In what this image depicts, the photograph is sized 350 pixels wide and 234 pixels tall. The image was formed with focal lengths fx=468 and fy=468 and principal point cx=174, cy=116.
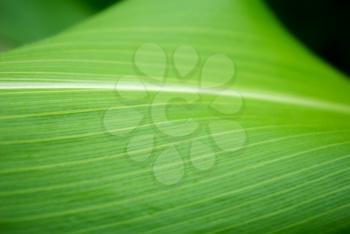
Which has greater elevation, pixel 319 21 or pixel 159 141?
pixel 319 21

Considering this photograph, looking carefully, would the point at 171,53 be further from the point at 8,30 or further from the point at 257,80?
the point at 8,30

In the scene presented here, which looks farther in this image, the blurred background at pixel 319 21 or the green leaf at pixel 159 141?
the blurred background at pixel 319 21

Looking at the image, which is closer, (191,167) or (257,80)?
(191,167)

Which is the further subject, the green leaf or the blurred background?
the blurred background

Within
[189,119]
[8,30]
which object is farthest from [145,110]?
[8,30]

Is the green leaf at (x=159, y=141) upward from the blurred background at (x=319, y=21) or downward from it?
downward

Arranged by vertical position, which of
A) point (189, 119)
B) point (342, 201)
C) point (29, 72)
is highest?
point (29, 72)

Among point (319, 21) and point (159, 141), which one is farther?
point (319, 21)

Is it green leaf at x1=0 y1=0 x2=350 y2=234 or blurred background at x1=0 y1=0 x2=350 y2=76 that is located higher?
blurred background at x1=0 y1=0 x2=350 y2=76
